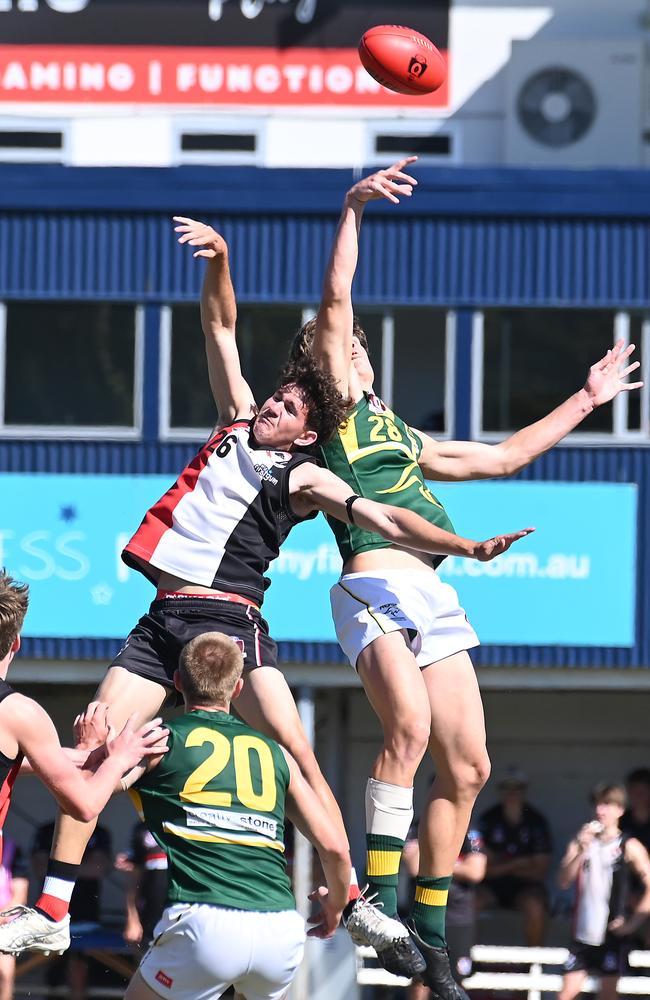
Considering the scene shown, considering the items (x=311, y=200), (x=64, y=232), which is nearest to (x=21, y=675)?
(x=64, y=232)

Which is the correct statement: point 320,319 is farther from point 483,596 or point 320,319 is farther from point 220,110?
point 220,110

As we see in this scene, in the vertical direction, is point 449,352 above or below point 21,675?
above

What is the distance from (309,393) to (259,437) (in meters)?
0.27

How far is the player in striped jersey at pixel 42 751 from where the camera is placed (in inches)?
226

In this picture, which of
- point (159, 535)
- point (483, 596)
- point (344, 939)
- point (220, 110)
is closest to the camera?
point (159, 535)

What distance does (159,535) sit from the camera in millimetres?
6504

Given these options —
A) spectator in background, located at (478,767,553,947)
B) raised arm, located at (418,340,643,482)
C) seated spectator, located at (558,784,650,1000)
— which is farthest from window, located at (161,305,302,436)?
raised arm, located at (418,340,643,482)

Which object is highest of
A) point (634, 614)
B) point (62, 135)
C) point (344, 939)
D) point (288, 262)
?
point (62, 135)

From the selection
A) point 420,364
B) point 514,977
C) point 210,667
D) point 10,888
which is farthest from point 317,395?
point 420,364

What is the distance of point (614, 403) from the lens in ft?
58.4

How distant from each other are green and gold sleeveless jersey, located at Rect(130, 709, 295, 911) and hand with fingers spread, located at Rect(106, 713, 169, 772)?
8 cm

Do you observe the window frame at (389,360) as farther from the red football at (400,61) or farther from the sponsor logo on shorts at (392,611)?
the sponsor logo on shorts at (392,611)

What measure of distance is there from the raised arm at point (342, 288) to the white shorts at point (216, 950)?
2123mm

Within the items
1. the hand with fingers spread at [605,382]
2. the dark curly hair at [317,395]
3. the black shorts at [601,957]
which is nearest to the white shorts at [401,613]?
the dark curly hair at [317,395]
